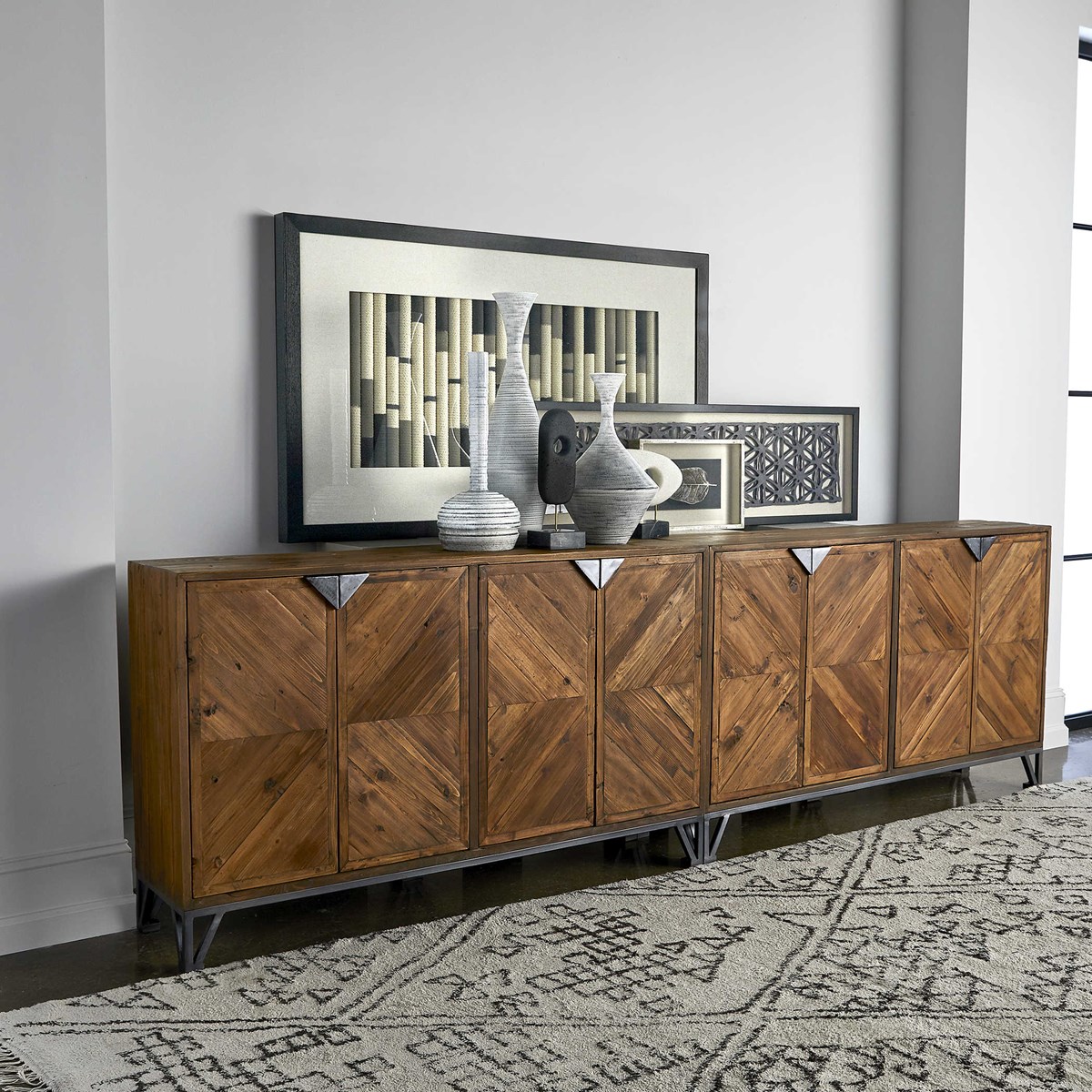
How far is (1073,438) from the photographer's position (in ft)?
17.4

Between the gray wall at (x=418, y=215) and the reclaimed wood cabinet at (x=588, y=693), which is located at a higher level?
the gray wall at (x=418, y=215)

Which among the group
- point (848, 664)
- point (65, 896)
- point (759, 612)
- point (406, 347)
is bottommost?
point (65, 896)

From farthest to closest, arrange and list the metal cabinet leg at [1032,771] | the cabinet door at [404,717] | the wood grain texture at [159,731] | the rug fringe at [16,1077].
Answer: the metal cabinet leg at [1032,771]
the cabinet door at [404,717]
the wood grain texture at [159,731]
the rug fringe at [16,1077]

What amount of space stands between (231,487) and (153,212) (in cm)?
75

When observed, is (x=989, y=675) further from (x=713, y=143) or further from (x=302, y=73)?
(x=302, y=73)

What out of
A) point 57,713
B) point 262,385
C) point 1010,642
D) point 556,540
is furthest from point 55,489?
point 1010,642

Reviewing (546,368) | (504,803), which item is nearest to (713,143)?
(546,368)

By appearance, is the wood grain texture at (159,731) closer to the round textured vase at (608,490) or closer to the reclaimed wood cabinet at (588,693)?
the reclaimed wood cabinet at (588,693)

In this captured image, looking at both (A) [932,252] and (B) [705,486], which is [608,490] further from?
(A) [932,252]

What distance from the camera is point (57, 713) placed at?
2941 millimetres

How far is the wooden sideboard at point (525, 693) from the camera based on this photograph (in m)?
2.80

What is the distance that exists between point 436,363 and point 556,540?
2.28 feet

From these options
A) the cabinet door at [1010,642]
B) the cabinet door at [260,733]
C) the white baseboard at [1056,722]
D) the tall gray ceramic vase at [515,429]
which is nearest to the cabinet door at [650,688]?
the tall gray ceramic vase at [515,429]

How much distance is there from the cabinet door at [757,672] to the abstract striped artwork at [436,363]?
80 centimetres
